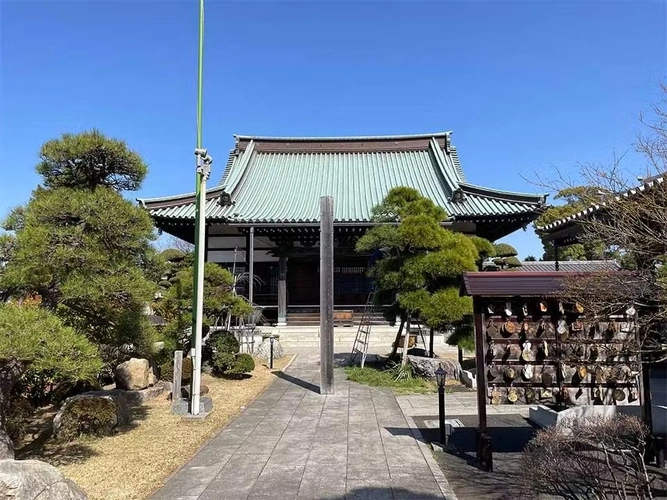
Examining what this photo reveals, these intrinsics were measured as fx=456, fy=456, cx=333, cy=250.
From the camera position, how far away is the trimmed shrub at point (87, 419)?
622cm

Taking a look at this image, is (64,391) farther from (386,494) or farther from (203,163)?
(386,494)

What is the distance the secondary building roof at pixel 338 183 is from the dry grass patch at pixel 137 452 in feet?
33.9

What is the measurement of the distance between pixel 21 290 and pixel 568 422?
675 centimetres

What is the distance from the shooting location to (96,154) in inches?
250

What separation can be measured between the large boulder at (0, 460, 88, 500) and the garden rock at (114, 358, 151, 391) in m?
5.33

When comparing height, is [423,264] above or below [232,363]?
above

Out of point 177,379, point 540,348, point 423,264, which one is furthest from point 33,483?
point 423,264

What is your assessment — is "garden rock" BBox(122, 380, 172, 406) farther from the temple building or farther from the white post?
the temple building

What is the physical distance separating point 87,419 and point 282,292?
1165 centimetres

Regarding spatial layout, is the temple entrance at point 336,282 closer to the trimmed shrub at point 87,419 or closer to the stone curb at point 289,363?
the stone curb at point 289,363

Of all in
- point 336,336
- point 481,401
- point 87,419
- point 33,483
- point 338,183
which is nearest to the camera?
point 33,483

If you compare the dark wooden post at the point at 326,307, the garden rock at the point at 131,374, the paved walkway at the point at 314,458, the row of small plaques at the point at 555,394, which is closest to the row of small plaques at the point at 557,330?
the row of small plaques at the point at 555,394

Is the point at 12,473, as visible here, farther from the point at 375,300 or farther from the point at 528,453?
the point at 375,300

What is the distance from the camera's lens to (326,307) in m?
9.93
